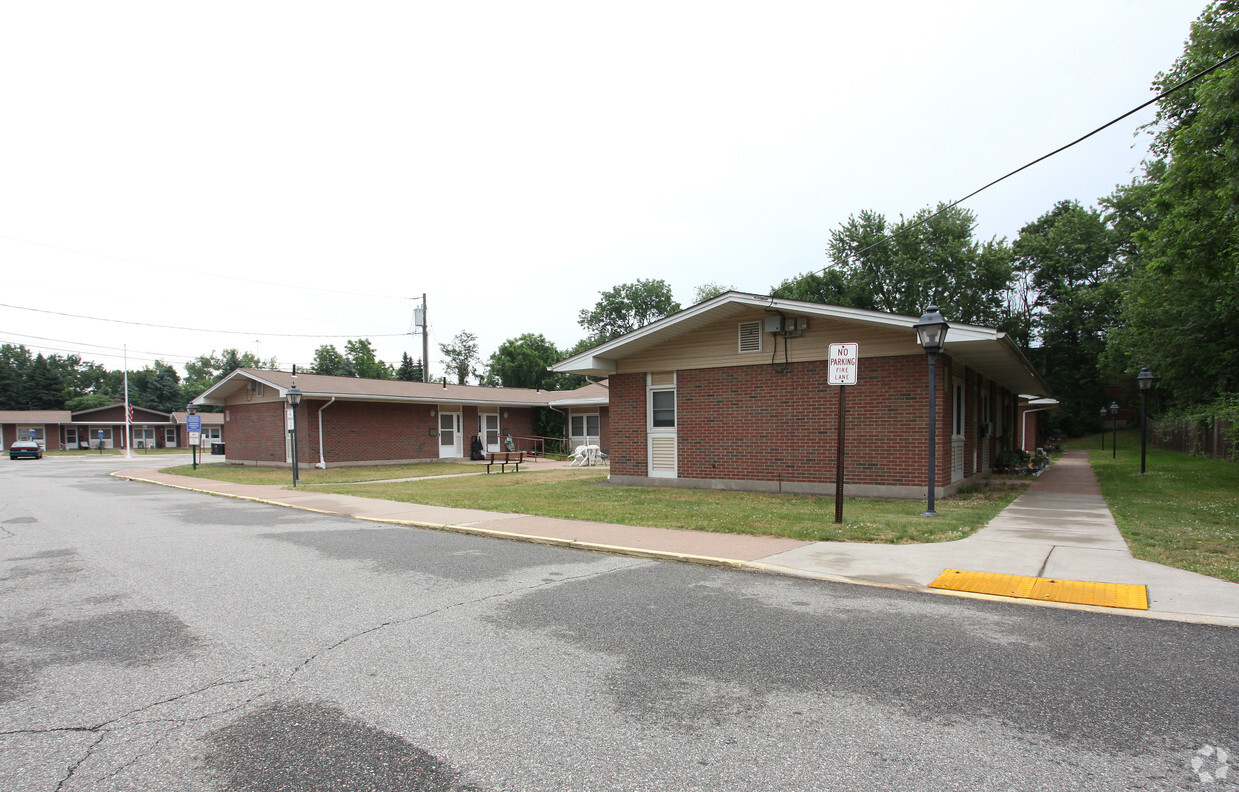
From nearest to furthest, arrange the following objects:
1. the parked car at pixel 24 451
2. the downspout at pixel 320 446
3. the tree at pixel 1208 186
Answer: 1. the tree at pixel 1208 186
2. the downspout at pixel 320 446
3. the parked car at pixel 24 451

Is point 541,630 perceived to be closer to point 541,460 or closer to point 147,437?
point 541,460

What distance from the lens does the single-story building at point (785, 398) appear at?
42.1 ft

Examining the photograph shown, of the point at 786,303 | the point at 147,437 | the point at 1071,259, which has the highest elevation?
the point at 1071,259

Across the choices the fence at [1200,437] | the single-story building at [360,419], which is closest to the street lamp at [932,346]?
the fence at [1200,437]

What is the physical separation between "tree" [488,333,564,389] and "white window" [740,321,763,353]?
138 ft

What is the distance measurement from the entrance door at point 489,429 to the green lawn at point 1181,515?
80.2 feet

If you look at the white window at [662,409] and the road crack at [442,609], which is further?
the white window at [662,409]

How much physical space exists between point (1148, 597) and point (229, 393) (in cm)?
3418

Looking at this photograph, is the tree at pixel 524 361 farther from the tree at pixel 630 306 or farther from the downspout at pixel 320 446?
the downspout at pixel 320 446

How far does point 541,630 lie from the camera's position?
16.9 feet

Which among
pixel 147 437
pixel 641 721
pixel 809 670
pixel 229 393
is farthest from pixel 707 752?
pixel 147 437

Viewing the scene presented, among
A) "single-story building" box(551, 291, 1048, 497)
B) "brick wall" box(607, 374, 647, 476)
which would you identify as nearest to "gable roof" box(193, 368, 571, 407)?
"single-story building" box(551, 291, 1048, 497)

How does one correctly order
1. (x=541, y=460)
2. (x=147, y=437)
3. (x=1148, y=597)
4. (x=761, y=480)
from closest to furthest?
1. (x=1148, y=597)
2. (x=761, y=480)
3. (x=541, y=460)
4. (x=147, y=437)

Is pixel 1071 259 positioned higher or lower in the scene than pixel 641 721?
higher
